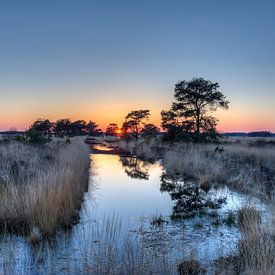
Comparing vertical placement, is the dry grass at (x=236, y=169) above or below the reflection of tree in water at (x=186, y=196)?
above

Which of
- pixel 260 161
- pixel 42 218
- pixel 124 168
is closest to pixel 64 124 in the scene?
pixel 124 168

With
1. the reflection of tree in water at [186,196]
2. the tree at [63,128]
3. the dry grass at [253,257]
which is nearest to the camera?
the dry grass at [253,257]

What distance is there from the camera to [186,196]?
12.4m

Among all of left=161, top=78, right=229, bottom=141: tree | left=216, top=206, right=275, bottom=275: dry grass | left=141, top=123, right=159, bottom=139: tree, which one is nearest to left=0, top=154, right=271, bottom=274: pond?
left=216, top=206, right=275, bottom=275: dry grass

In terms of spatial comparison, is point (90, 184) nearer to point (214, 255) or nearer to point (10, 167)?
point (10, 167)

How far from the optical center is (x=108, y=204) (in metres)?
10.9

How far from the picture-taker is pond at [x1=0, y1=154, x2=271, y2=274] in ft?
18.2

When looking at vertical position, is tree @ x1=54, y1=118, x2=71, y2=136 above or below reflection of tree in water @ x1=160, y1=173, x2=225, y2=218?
above

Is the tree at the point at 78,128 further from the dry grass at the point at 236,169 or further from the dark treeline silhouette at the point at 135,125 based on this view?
the dry grass at the point at 236,169

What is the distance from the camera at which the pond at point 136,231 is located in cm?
556

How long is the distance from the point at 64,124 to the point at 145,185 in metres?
73.8

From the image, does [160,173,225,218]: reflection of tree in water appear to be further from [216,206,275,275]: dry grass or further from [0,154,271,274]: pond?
[216,206,275,275]: dry grass

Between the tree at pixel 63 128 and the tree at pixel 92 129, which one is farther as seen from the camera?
the tree at pixel 92 129

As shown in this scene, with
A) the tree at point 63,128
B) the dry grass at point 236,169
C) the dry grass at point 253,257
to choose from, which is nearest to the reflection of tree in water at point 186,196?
the dry grass at point 236,169
